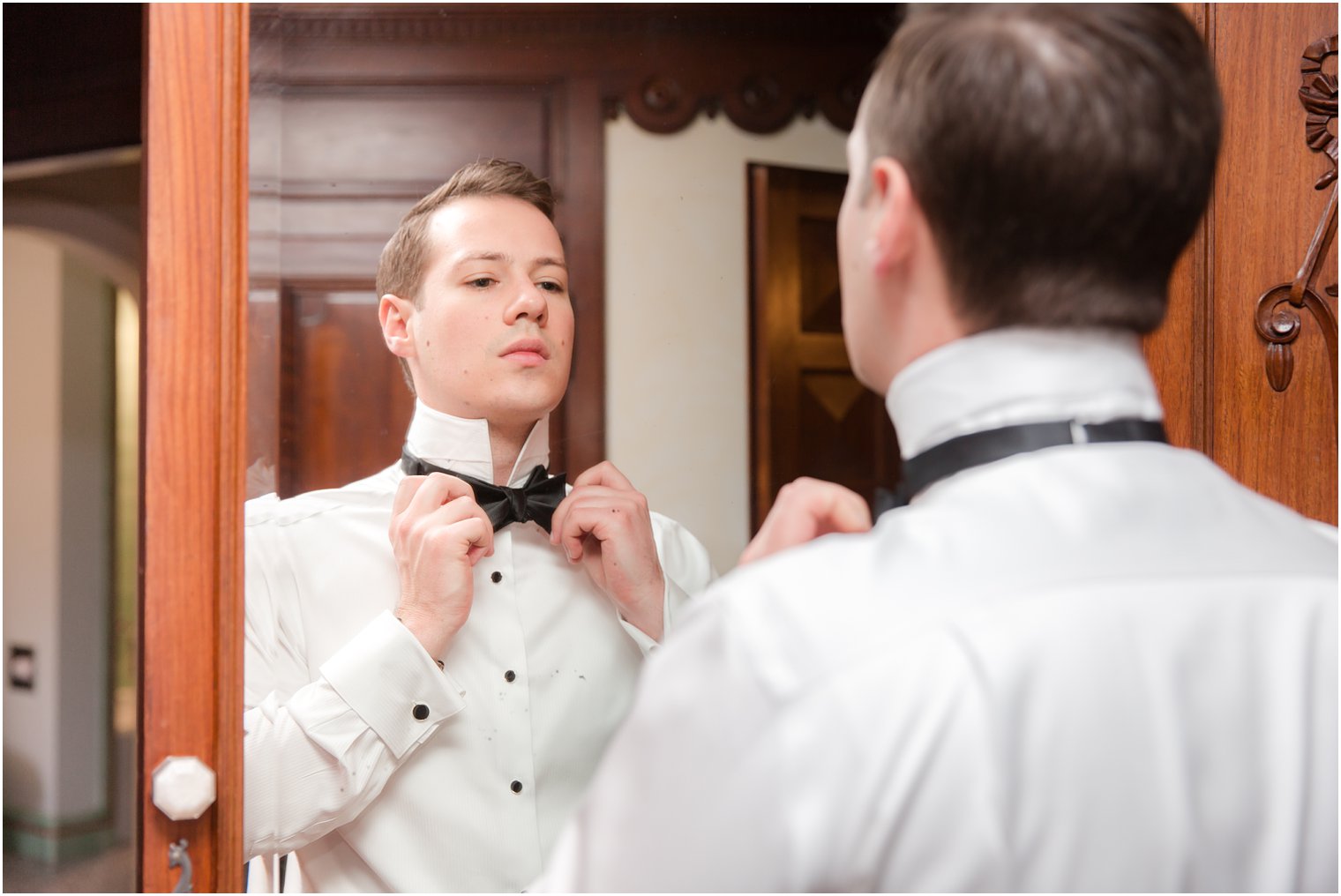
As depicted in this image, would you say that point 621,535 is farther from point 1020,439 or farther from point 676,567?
point 1020,439

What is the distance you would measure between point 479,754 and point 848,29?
2.55 feet

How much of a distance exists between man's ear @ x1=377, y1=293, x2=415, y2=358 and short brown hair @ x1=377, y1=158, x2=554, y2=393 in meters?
0.01

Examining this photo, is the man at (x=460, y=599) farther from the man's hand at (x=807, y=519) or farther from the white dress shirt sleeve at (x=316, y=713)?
the man's hand at (x=807, y=519)

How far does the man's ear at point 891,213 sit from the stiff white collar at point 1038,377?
0.23 feet

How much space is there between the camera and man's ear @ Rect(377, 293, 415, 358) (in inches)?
39.0

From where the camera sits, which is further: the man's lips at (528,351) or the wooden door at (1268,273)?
the wooden door at (1268,273)

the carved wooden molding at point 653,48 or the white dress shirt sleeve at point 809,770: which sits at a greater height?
the carved wooden molding at point 653,48

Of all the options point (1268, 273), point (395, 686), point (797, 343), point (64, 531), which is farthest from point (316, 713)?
point (1268, 273)

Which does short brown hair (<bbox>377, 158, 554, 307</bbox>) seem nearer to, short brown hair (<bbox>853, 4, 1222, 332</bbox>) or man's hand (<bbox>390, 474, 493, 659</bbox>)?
man's hand (<bbox>390, 474, 493, 659</bbox>)

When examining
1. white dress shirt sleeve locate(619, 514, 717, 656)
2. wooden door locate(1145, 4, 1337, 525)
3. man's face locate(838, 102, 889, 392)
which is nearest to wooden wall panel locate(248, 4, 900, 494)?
white dress shirt sleeve locate(619, 514, 717, 656)

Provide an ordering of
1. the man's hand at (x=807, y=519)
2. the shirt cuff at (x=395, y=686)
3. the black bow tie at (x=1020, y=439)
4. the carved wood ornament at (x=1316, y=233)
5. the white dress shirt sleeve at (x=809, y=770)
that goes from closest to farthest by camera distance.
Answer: the white dress shirt sleeve at (x=809, y=770), the black bow tie at (x=1020, y=439), the man's hand at (x=807, y=519), the shirt cuff at (x=395, y=686), the carved wood ornament at (x=1316, y=233)

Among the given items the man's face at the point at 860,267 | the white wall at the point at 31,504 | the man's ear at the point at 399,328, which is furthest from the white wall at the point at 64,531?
the man's face at the point at 860,267

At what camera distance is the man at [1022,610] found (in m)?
0.56

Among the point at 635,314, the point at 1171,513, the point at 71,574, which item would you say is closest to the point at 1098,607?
the point at 1171,513
